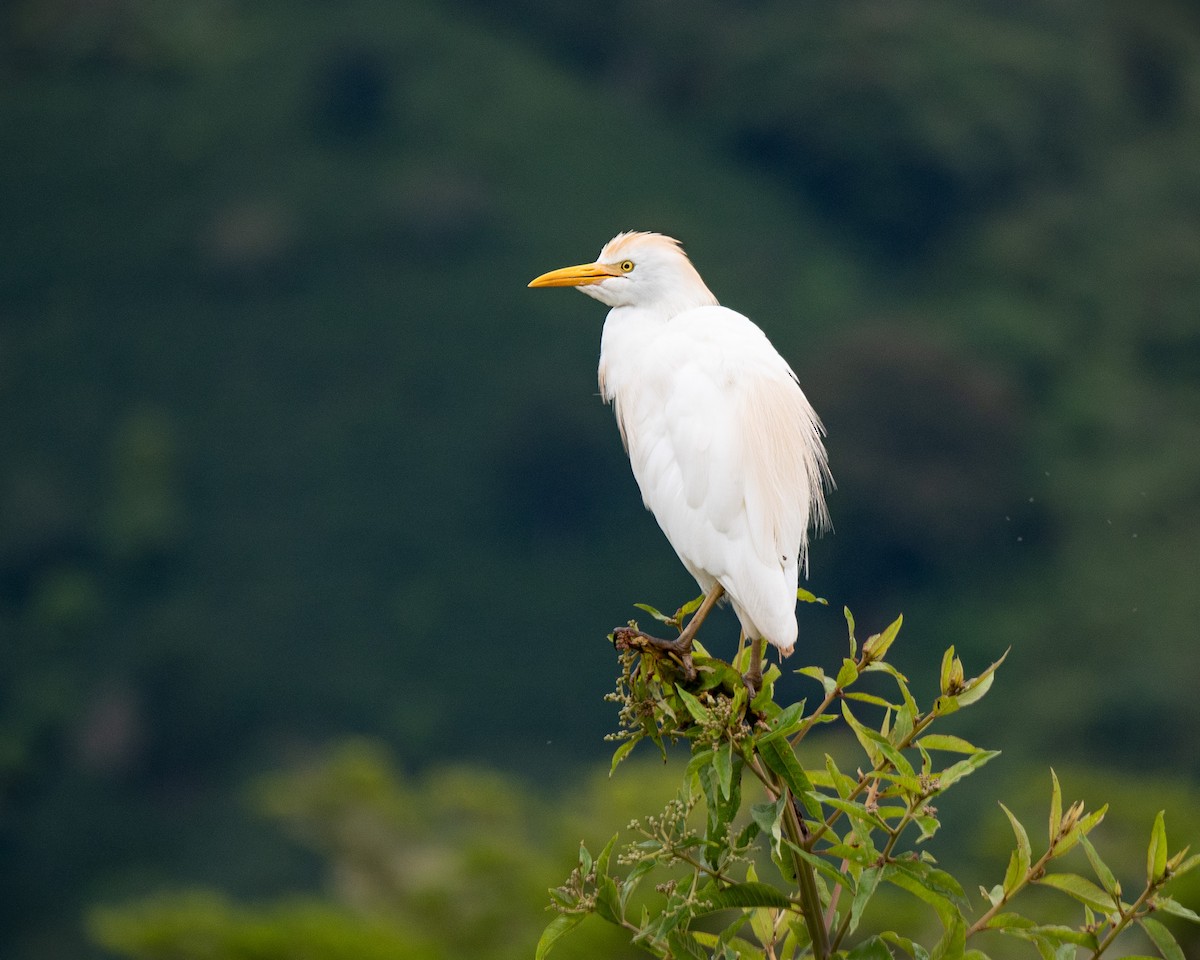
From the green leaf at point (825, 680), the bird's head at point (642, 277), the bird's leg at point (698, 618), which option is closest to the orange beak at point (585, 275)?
the bird's head at point (642, 277)

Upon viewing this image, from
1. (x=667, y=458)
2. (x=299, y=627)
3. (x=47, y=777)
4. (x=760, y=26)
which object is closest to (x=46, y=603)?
(x=47, y=777)

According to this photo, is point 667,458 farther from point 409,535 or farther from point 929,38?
point 929,38

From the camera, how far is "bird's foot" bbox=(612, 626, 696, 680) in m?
1.94

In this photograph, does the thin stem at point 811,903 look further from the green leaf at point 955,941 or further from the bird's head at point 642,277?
the bird's head at point 642,277

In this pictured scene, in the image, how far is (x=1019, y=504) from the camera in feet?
56.3

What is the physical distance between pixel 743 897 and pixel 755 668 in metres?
0.49

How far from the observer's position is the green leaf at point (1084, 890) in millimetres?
1672

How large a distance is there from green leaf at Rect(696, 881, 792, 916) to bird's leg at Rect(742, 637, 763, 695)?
1.13ft

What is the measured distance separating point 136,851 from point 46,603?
12.2 feet

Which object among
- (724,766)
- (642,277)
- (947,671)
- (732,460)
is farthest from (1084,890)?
(642,277)

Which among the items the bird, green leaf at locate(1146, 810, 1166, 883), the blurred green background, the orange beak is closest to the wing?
the bird

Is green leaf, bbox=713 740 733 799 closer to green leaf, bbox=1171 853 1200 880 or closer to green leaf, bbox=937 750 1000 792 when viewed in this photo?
green leaf, bbox=937 750 1000 792

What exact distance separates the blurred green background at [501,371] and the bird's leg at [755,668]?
396 inches

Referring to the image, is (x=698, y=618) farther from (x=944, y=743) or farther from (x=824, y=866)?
(x=824, y=866)
